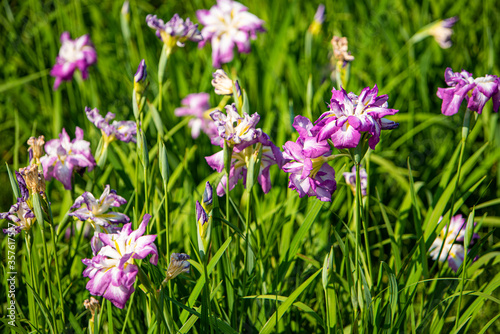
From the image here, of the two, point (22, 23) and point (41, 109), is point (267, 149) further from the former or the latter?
point (22, 23)

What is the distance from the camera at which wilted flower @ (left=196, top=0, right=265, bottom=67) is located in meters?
2.16

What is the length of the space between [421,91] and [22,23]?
2927mm

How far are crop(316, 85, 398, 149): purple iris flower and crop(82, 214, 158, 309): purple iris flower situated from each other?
0.48 metres

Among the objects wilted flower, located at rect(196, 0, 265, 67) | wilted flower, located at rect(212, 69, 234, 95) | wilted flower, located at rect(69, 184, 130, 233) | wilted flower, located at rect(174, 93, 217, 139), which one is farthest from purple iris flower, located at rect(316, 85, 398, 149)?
wilted flower, located at rect(174, 93, 217, 139)

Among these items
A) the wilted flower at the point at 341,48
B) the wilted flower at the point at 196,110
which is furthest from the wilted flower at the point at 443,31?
the wilted flower at the point at 196,110

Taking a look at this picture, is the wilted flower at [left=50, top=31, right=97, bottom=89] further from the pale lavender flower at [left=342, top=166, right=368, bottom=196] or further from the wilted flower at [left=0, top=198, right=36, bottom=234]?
the pale lavender flower at [left=342, top=166, right=368, bottom=196]

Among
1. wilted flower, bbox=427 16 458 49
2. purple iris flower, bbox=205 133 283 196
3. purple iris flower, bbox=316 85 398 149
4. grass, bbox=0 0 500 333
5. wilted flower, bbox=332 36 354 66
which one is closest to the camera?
purple iris flower, bbox=316 85 398 149

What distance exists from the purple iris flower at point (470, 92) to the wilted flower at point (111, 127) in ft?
3.29

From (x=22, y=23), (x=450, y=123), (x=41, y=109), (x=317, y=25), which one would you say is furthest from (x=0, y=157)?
(x=450, y=123)

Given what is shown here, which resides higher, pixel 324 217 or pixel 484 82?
pixel 484 82

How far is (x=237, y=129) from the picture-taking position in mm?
1062

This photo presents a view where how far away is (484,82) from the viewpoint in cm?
116

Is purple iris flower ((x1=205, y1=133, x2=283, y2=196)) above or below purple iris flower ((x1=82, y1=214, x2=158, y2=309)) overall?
above

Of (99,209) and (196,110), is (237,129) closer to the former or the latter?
(99,209)
